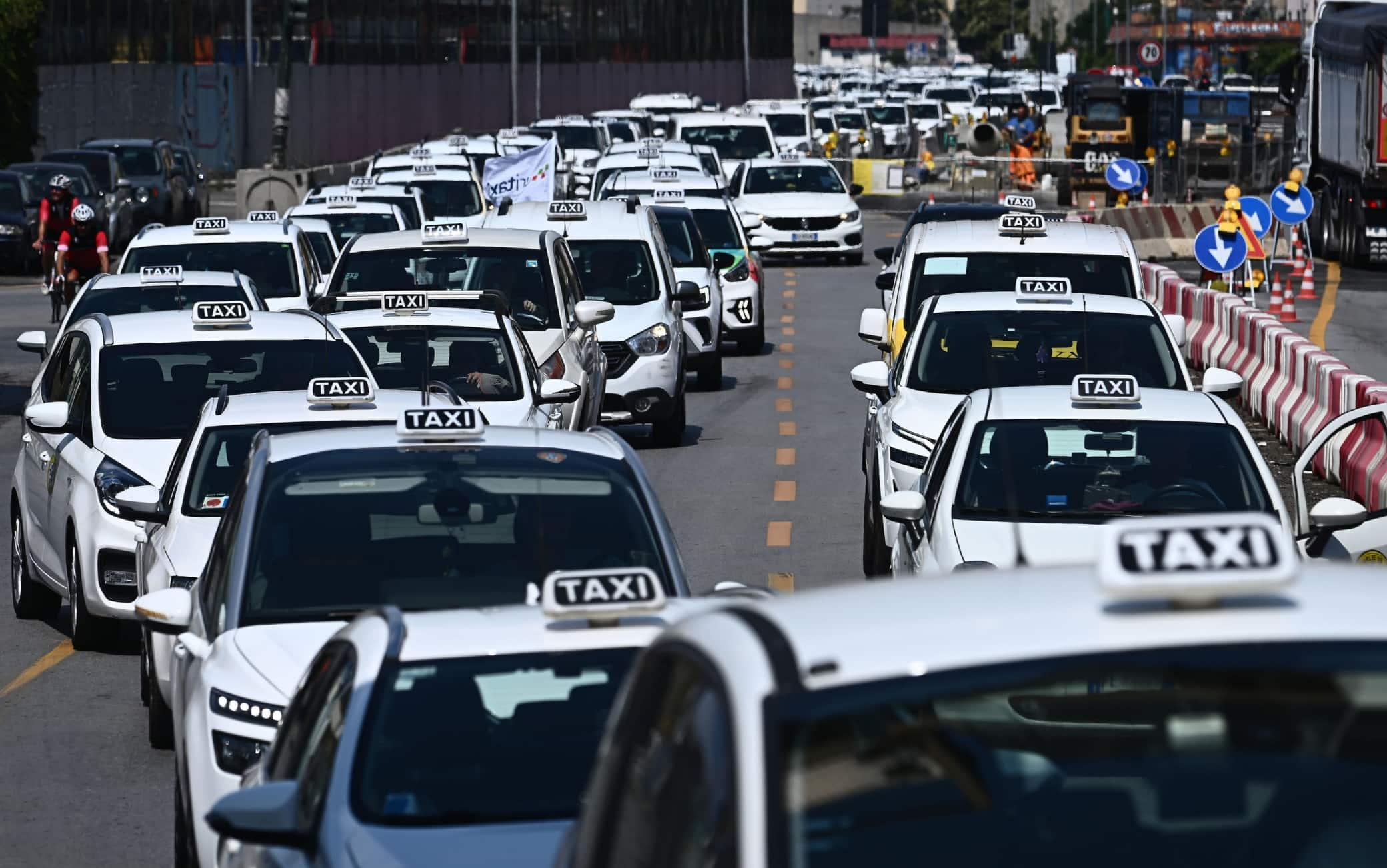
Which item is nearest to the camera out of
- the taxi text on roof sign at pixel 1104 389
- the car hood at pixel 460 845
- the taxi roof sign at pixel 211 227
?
the car hood at pixel 460 845

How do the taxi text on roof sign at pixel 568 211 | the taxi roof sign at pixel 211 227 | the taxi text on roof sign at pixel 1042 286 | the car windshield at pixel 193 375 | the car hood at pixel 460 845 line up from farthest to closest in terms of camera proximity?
the taxi text on roof sign at pixel 568 211 < the taxi roof sign at pixel 211 227 < the taxi text on roof sign at pixel 1042 286 < the car windshield at pixel 193 375 < the car hood at pixel 460 845

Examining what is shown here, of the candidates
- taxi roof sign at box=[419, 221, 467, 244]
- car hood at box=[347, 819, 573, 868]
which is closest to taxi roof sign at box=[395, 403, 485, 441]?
car hood at box=[347, 819, 573, 868]

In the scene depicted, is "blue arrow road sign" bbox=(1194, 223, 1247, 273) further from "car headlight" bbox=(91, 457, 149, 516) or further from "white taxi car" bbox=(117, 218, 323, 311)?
"car headlight" bbox=(91, 457, 149, 516)

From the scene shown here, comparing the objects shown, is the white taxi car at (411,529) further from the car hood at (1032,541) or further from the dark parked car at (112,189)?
the dark parked car at (112,189)

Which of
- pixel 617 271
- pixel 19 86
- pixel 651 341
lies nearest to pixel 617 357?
pixel 651 341

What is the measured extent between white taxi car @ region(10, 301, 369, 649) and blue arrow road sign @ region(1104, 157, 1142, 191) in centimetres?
2839

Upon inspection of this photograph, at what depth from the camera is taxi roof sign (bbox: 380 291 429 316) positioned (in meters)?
15.6

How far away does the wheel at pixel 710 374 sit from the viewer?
24.2m

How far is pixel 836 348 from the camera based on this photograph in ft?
92.8

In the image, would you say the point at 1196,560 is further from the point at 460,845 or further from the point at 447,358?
the point at 447,358

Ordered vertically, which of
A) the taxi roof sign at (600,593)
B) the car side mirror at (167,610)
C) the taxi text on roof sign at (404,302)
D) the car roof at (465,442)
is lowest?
the car side mirror at (167,610)

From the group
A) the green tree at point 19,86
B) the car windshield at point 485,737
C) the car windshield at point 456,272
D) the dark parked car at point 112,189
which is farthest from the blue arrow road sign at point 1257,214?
the green tree at point 19,86

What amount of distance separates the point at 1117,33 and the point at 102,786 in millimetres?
167133

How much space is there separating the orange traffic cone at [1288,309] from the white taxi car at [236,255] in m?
14.0
